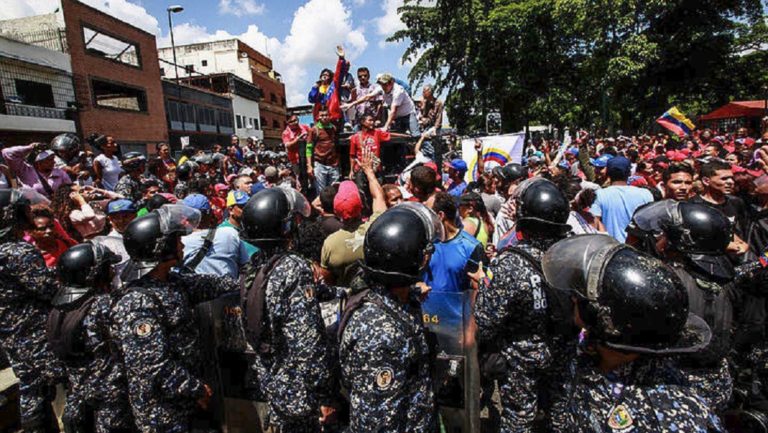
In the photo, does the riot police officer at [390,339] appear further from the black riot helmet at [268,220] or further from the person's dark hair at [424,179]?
the person's dark hair at [424,179]

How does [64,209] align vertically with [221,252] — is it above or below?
above

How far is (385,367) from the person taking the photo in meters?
1.80

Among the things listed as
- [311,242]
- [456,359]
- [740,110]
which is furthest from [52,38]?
[740,110]

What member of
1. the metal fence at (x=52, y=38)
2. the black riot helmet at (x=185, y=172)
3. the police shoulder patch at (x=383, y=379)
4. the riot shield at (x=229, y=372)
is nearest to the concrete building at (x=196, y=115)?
the metal fence at (x=52, y=38)

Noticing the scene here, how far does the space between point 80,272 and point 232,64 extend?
44.0 metres

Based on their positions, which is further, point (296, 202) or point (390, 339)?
point (296, 202)

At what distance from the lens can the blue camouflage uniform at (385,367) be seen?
180 cm

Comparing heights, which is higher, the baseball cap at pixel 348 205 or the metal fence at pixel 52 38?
the metal fence at pixel 52 38

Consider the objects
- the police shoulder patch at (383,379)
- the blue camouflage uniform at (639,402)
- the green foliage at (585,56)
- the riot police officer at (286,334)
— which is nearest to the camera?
the blue camouflage uniform at (639,402)

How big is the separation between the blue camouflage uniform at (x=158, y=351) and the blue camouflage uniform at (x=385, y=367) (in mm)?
1151

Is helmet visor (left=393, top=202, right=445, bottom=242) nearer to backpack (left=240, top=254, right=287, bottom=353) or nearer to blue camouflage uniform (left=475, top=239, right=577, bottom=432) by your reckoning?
blue camouflage uniform (left=475, top=239, right=577, bottom=432)

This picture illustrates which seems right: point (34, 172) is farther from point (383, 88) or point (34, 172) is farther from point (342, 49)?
point (383, 88)

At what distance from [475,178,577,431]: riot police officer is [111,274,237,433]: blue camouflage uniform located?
1837mm

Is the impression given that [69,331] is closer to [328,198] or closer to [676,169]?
[328,198]
